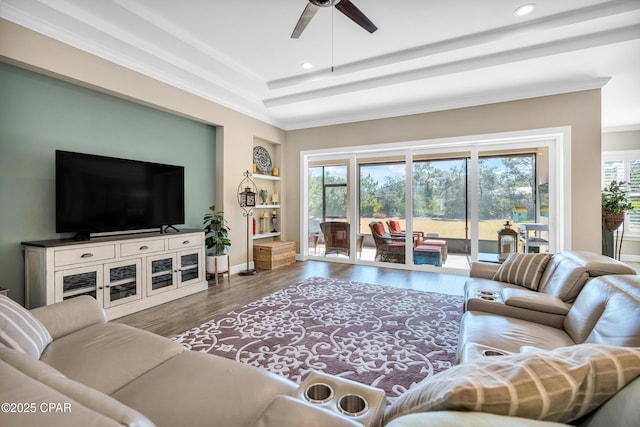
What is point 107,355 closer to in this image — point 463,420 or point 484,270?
point 463,420

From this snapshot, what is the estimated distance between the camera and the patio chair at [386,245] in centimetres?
548

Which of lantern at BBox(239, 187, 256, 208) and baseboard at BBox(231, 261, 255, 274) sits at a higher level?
lantern at BBox(239, 187, 256, 208)

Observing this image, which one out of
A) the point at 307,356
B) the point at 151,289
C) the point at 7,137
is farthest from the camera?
the point at 151,289

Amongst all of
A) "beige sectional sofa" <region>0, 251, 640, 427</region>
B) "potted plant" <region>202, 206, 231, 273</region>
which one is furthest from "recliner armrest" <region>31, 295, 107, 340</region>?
"potted plant" <region>202, 206, 231, 273</region>

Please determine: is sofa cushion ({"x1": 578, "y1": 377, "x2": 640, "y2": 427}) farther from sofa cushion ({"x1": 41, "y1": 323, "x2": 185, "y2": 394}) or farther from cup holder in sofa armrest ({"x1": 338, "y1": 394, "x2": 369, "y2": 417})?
sofa cushion ({"x1": 41, "y1": 323, "x2": 185, "y2": 394})

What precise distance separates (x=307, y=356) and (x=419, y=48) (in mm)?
3660

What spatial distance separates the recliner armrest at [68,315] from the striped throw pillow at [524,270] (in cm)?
336

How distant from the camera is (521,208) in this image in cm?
467

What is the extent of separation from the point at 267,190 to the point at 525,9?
15.8 feet

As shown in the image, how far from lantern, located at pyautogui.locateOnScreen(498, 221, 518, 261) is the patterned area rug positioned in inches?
66.7

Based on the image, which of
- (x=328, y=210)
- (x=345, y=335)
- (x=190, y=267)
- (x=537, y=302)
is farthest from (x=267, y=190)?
(x=537, y=302)

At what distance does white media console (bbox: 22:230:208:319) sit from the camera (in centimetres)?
268

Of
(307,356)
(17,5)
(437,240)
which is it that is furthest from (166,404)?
(437,240)

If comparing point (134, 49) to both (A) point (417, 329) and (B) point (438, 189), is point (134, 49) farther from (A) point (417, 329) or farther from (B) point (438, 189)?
(B) point (438, 189)
